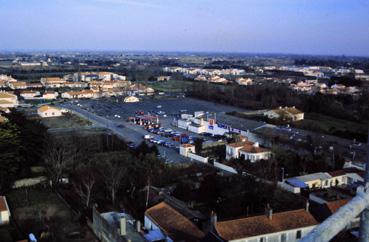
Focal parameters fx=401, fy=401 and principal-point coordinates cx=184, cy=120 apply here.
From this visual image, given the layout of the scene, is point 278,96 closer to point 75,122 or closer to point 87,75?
point 75,122

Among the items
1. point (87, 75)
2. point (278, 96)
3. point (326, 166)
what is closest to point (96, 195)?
point (326, 166)

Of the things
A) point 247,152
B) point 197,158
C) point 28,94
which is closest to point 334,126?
point 247,152

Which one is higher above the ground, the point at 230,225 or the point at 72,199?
the point at 230,225

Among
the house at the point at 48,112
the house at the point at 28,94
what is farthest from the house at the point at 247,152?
the house at the point at 28,94

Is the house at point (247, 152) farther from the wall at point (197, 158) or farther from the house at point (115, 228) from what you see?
the house at point (115, 228)

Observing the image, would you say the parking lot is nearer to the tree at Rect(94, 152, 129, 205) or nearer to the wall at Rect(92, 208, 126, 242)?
the tree at Rect(94, 152, 129, 205)
